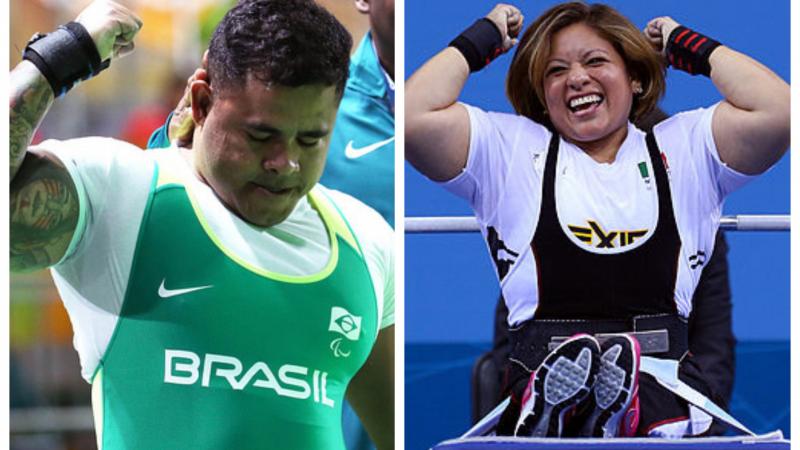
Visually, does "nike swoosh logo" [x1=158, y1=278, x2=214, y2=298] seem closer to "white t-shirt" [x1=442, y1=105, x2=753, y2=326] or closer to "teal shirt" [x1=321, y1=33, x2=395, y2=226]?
"teal shirt" [x1=321, y1=33, x2=395, y2=226]

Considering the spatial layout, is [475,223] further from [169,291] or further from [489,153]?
[169,291]

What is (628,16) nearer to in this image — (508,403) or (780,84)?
(780,84)

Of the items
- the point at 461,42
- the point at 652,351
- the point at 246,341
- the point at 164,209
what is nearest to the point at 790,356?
the point at 652,351

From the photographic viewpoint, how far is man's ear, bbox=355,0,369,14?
3.21 meters

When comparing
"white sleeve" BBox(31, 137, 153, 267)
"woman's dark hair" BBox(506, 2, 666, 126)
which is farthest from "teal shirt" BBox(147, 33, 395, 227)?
"white sleeve" BBox(31, 137, 153, 267)

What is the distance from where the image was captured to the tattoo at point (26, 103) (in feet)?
9.76

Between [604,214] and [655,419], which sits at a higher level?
[604,214]

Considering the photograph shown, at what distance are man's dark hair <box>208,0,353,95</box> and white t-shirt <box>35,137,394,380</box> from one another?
0.27m

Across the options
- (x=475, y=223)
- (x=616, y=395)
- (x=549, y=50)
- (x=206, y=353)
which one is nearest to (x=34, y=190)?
(x=206, y=353)

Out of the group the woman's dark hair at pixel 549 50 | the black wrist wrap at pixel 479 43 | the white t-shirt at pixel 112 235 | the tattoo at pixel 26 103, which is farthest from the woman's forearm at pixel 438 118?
the tattoo at pixel 26 103

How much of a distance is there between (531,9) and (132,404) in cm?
147

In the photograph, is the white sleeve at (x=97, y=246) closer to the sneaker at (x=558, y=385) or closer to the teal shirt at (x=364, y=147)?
the teal shirt at (x=364, y=147)

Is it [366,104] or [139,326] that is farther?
[366,104]

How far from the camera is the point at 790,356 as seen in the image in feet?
10.5
